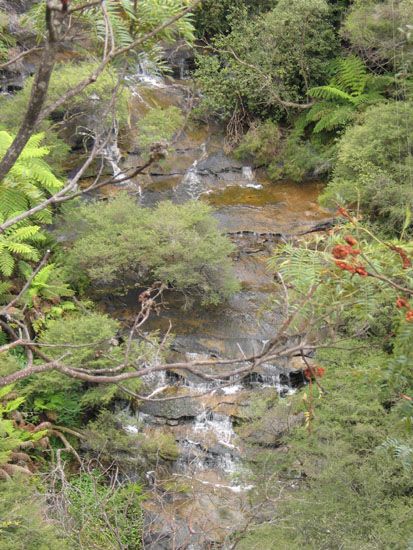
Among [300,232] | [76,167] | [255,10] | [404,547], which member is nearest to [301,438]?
[404,547]

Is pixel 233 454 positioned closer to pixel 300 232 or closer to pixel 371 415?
pixel 371 415

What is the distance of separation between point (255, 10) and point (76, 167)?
639 centimetres

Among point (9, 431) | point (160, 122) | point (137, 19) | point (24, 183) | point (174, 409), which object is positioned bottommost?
point (174, 409)

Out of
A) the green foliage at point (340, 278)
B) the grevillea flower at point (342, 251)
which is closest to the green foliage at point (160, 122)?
the green foliage at point (340, 278)

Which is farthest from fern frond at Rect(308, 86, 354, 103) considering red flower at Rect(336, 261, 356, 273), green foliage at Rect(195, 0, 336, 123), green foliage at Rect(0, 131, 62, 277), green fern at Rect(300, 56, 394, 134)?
red flower at Rect(336, 261, 356, 273)

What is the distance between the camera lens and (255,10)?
1614cm

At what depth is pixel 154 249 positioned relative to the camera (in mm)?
10656

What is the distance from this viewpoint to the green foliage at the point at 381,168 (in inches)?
425

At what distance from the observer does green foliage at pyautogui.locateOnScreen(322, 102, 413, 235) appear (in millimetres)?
10789

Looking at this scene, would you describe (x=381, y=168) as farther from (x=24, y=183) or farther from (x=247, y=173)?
(x=24, y=183)

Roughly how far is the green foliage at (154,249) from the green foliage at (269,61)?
16.0 feet

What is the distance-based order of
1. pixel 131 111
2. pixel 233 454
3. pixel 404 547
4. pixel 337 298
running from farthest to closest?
pixel 131 111 → pixel 233 454 → pixel 404 547 → pixel 337 298

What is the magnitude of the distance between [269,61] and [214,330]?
7.27 meters

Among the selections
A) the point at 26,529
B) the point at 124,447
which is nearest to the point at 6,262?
the point at 124,447
